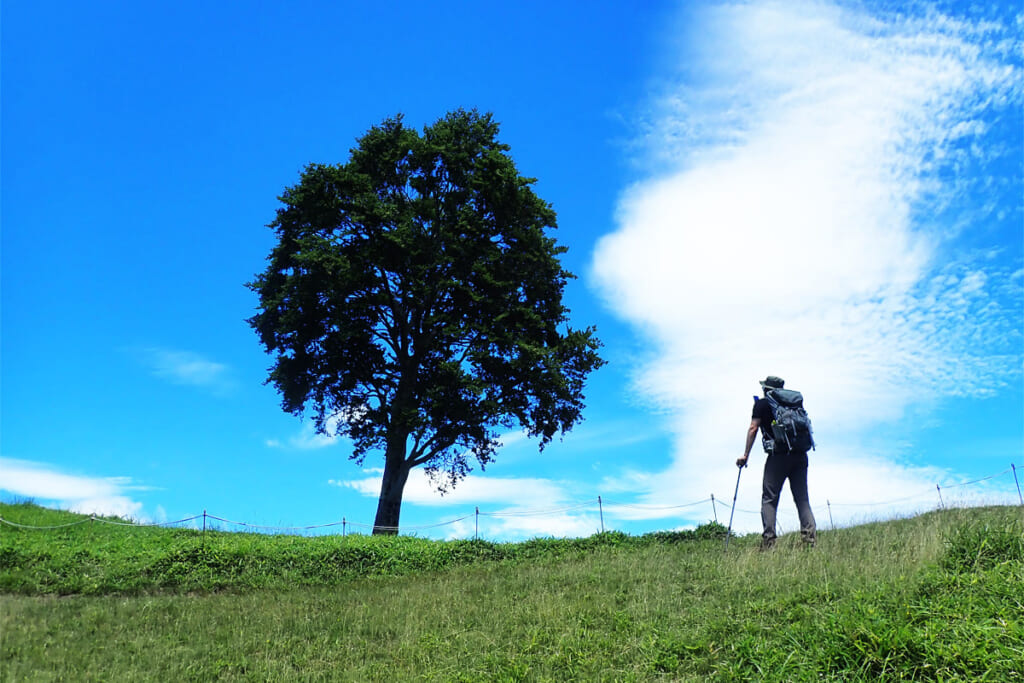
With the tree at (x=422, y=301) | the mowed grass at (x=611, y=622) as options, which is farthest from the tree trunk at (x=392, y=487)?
the mowed grass at (x=611, y=622)

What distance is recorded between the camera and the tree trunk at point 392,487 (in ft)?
72.3

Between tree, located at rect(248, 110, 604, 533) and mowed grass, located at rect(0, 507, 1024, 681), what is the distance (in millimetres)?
9778

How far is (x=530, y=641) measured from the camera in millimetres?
7535

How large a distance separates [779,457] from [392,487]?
1455 cm

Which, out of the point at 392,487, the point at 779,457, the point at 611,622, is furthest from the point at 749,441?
the point at 392,487

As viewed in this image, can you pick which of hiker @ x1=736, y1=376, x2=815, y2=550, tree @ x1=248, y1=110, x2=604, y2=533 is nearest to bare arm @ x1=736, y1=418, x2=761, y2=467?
hiker @ x1=736, y1=376, x2=815, y2=550

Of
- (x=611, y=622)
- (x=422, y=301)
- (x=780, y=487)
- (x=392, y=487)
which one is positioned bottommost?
(x=611, y=622)

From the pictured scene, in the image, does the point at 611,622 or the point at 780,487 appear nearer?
the point at 611,622

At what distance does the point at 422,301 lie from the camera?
918 inches

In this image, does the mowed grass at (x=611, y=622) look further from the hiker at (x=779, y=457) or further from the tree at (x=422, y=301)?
the tree at (x=422, y=301)

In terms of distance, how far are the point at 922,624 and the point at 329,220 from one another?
21.5 metres

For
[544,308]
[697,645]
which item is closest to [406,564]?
[697,645]

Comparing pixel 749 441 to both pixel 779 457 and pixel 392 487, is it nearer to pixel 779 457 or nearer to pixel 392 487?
pixel 779 457

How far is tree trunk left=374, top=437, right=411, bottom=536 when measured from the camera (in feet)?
72.3
